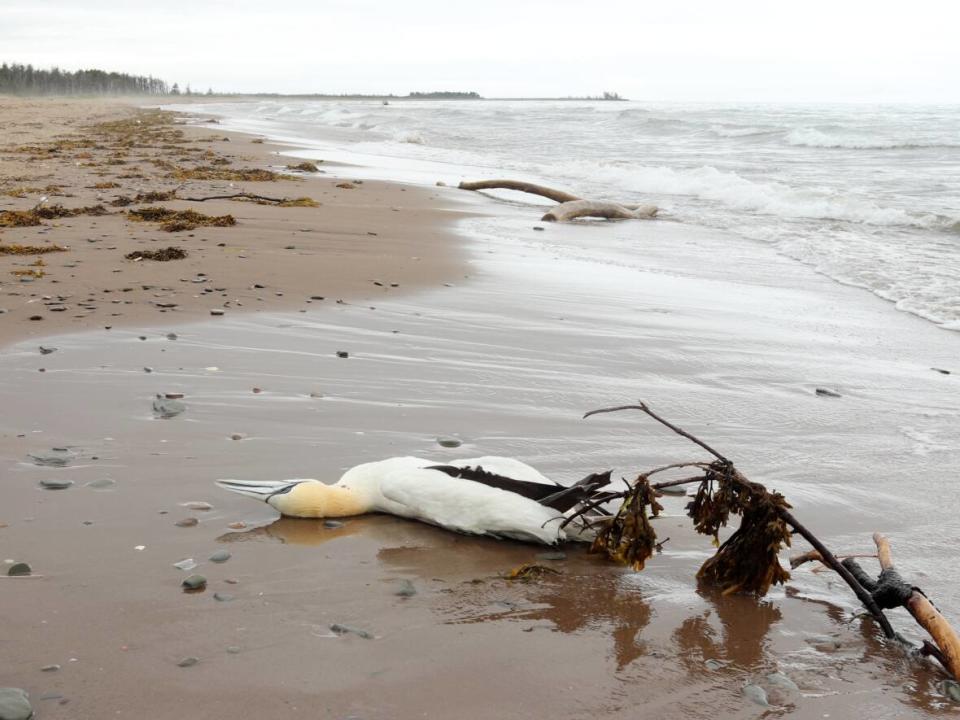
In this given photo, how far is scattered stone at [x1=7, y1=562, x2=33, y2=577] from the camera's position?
253cm

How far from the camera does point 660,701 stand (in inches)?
83.7

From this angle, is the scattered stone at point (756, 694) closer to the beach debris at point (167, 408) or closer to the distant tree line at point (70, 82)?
the beach debris at point (167, 408)

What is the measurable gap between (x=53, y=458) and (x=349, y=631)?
A: 5.47 ft

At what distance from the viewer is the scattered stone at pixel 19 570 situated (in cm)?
253

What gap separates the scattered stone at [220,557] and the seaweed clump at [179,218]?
22.4 feet

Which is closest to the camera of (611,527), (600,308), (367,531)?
(611,527)

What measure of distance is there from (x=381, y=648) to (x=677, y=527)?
51.1 inches

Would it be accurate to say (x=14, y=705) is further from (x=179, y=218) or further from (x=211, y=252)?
(x=179, y=218)

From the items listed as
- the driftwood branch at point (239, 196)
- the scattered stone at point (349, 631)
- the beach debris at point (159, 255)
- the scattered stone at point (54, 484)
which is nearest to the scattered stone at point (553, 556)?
the scattered stone at point (349, 631)

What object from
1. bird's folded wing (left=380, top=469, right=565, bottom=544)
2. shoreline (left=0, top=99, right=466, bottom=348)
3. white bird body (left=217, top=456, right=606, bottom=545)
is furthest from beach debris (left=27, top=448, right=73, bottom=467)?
shoreline (left=0, top=99, right=466, bottom=348)

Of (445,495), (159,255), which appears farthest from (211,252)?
(445,495)

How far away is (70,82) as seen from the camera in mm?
109562

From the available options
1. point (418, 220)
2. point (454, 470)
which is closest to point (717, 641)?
point (454, 470)

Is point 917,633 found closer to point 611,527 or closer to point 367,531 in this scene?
point 611,527
